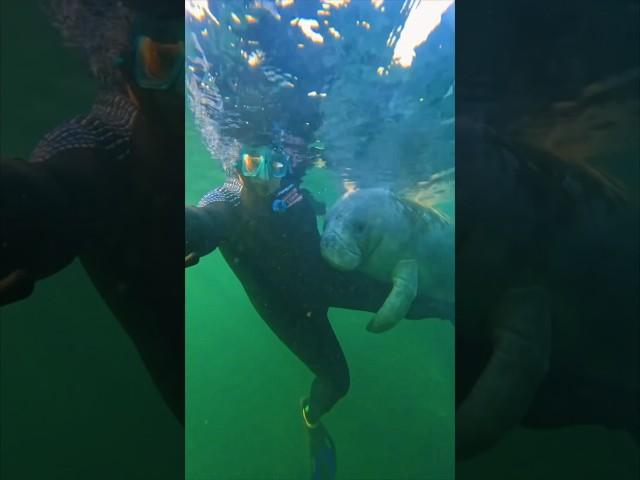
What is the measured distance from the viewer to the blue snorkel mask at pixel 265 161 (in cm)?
1029

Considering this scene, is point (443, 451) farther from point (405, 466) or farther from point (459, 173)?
point (459, 173)

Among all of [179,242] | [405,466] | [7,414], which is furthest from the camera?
[405,466]

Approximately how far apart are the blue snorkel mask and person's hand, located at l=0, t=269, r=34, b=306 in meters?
8.54

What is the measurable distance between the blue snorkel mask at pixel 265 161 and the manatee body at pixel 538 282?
8.28 metres

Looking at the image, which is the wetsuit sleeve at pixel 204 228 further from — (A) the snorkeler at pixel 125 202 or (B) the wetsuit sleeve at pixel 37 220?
(B) the wetsuit sleeve at pixel 37 220

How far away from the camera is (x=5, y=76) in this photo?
5.76ft

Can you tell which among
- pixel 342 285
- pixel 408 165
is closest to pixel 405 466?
pixel 408 165

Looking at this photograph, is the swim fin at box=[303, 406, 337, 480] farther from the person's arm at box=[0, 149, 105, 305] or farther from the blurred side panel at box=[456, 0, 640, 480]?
the person's arm at box=[0, 149, 105, 305]

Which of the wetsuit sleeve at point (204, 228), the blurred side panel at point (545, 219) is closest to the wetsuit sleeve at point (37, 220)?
the blurred side panel at point (545, 219)

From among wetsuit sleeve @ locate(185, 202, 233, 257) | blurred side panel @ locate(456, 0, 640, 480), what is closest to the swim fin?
wetsuit sleeve @ locate(185, 202, 233, 257)

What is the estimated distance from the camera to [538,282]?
211cm

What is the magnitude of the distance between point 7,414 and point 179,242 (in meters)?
0.86

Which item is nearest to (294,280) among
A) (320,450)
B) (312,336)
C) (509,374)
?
(312,336)

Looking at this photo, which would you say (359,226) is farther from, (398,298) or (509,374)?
(509,374)
